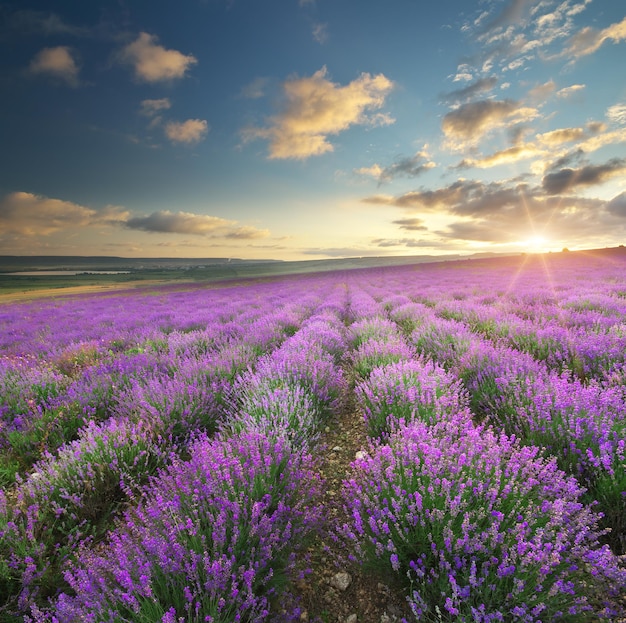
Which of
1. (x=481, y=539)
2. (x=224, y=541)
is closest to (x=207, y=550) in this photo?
(x=224, y=541)

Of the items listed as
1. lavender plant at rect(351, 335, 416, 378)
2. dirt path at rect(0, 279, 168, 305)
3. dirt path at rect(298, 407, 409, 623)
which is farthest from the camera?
dirt path at rect(0, 279, 168, 305)

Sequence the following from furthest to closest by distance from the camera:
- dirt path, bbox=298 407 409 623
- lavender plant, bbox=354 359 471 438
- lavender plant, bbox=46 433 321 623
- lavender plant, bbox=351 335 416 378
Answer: lavender plant, bbox=351 335 416 378, lavender plant, bbox=354 359 471 438, dirt path, bbox=298 407 409 623, lavender plant, bbox=46 433 321 623

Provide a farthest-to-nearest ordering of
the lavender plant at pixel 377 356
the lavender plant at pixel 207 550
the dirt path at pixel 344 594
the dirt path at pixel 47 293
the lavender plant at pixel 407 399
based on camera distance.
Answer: the dirt path at pixel 47 293 < the lavender plant at pixel 377 356 < the lavender plant at pixel 407 399 < the dirt path at pixel 344 594 < the lavender plant at pixel 207 550

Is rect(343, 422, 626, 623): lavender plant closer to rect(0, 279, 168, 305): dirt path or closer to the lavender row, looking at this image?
the lavender row

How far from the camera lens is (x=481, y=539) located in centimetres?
145

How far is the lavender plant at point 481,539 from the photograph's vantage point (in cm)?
130

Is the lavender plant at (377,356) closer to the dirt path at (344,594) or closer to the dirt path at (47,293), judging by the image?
the dirt path at (344,594)

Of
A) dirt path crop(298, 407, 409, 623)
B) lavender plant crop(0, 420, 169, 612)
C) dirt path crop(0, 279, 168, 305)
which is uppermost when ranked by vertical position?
lavender plant crop(0, 420, 169, 612)

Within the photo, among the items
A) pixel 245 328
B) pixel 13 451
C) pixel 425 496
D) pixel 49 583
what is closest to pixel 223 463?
pixel 49 583

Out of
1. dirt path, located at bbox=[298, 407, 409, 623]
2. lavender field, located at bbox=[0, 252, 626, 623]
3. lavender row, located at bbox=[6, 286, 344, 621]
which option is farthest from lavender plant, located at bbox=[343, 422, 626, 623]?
lavender row, located at bbox=[6, 286, 344, 621]

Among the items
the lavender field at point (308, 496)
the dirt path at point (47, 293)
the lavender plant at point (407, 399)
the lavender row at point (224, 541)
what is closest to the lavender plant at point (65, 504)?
the lavender field at point (308, 496)

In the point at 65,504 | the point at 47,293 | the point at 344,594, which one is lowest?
the point at 47,293

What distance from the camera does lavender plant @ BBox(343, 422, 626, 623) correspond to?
1300mm

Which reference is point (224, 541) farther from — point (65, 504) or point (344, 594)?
point (65, 504)
